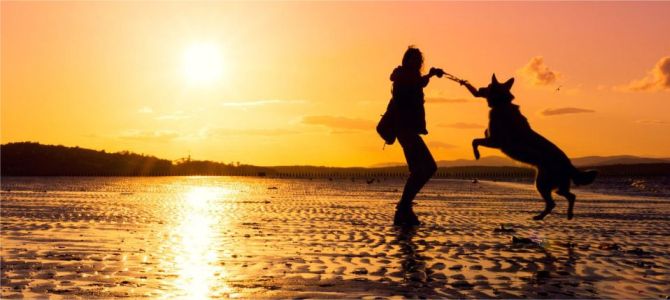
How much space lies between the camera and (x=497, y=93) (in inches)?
424

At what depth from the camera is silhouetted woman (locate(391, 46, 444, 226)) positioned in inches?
534

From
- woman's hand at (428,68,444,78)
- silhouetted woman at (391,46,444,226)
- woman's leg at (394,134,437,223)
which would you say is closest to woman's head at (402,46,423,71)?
Result: silhouetted woman at (391,46,444,226)

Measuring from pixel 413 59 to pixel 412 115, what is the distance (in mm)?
1043

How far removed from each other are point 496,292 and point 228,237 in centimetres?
646

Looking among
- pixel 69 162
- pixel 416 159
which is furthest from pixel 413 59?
pixel 69 162

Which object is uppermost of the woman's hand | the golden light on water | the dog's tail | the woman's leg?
the woman's hand

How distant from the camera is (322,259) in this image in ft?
32.8

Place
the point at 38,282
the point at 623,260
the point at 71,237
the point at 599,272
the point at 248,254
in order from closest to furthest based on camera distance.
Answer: the point at 38,282
the point at 599,272
the point at 623,260
the point at 248,254
the point at 71,237

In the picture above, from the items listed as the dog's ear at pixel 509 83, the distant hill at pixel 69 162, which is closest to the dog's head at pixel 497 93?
the dog's ear at pixel 509 83

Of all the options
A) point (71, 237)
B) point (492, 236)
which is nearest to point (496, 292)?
point (492, 236)

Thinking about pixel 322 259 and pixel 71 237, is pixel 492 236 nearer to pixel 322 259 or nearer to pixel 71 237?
pixel 322 259

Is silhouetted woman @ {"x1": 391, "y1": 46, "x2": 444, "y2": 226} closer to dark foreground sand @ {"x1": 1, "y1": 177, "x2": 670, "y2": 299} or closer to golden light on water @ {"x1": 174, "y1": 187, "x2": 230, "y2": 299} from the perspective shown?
dark foreground sand @ {"x1": 1, "y1": 177, "x2": 670, "y2": 299}

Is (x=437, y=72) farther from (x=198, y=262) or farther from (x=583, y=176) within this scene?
(x=198, y=262)

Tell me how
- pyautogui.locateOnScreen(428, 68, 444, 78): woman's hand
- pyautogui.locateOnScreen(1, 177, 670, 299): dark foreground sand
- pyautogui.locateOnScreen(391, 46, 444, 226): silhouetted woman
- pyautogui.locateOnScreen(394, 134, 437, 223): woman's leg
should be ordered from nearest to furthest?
pyautogui.locateOnScreen(1, 177, 670, 299): dark foreground sand
pyautogui.locateOnScreen(428, 68, 444, 78): woman's hand
pyautogui.locateOnScreen(391, 46, 444, 226): silhouetted woman
pyautogui.locateOnScreen(394, 134, 437, 223): woman's leg
